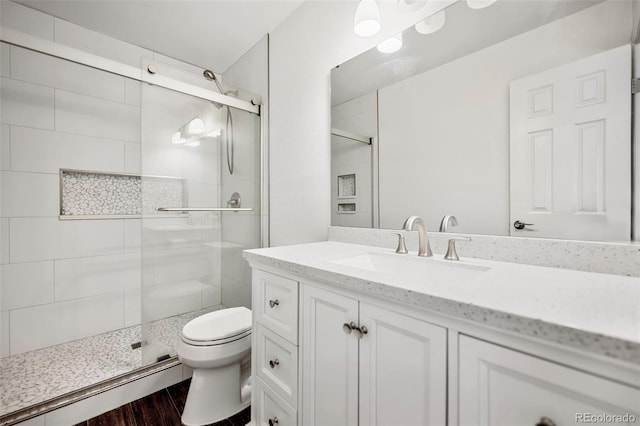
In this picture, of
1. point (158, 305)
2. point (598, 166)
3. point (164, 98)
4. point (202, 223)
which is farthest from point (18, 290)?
point (598, 166)

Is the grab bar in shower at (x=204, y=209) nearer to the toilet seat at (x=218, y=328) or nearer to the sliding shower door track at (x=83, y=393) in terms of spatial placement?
the toilet seat at (x=218, y=328)

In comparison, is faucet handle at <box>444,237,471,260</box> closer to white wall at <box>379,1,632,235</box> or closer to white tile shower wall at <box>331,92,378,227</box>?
white wall at <box>379,1,632,235</box>

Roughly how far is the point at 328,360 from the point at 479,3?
4.70 feet

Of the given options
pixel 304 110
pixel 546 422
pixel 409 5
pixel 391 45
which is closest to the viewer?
pixel 546 422

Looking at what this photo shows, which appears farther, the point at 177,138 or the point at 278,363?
the point at 177,138

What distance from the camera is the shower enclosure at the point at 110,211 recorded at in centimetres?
165

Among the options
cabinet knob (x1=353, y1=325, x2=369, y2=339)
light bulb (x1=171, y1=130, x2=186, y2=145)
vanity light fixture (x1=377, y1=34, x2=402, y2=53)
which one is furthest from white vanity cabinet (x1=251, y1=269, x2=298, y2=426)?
vanity light fixture (x1=377, y1=34, x2=402, y2=53)

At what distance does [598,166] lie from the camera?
2.72ft

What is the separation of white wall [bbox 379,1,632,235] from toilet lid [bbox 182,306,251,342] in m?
0.95

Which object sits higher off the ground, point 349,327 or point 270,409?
point 349,327

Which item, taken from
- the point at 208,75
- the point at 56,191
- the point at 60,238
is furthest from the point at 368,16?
the point at 60,238

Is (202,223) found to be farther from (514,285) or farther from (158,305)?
(514,285)

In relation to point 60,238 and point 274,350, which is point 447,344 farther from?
point 60,238

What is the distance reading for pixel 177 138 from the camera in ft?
5.73
